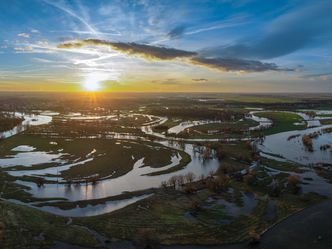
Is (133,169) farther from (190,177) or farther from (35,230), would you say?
(35,230)

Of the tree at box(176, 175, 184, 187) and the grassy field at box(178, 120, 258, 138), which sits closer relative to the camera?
the tree at box(176, 175, 184, 187)

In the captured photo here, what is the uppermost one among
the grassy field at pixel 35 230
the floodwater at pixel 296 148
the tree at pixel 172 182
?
the floodwater at pixel 296 148

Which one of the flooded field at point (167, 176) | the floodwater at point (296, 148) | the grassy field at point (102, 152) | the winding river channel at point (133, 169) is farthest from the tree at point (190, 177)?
the floodwater at point (296, 148)

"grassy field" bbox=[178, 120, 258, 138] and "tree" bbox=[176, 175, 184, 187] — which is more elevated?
"grassy field" bbox=[178, 120, 258, 138]

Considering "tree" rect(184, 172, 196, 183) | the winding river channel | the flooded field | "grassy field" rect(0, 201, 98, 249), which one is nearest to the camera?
"grassy field" rect(0, 201, 98, 249)

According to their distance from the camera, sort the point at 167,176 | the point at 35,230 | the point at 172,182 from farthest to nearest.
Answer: the point at 167,176, the point at 172,182, the point at 35,230

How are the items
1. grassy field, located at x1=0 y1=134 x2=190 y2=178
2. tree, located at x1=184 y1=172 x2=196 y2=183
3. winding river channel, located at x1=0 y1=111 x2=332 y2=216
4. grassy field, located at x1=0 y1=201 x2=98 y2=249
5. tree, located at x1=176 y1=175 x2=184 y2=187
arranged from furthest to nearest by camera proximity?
grassy field, located at x1=0 y1=134 x2=190 y2=178, tree, located at x1=184 y1=172 x2=196 y2=183, tree, located at x1=176 y1=175 x2=184 y2=187, winding river channel, located at x1=0 y1=111 x2=332 y2=216, grassy field, located at x1=0 y1=201 x2=98 y2=249

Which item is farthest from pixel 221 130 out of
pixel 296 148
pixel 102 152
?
pixel 102 152

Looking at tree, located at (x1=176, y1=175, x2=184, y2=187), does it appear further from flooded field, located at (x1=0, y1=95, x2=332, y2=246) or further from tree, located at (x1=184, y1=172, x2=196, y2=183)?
tree, located at (x1=184, y1=172, x2=196, y2=183)

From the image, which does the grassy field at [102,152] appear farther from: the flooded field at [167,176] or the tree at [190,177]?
the tree at [190,177]

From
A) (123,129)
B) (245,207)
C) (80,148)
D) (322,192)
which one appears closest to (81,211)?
(245,207)

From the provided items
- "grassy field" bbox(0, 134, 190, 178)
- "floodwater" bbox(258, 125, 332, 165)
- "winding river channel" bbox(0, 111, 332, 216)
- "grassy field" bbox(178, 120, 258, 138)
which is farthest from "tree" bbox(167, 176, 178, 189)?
"grassy field" bbox(178, 120, 258, 138)
